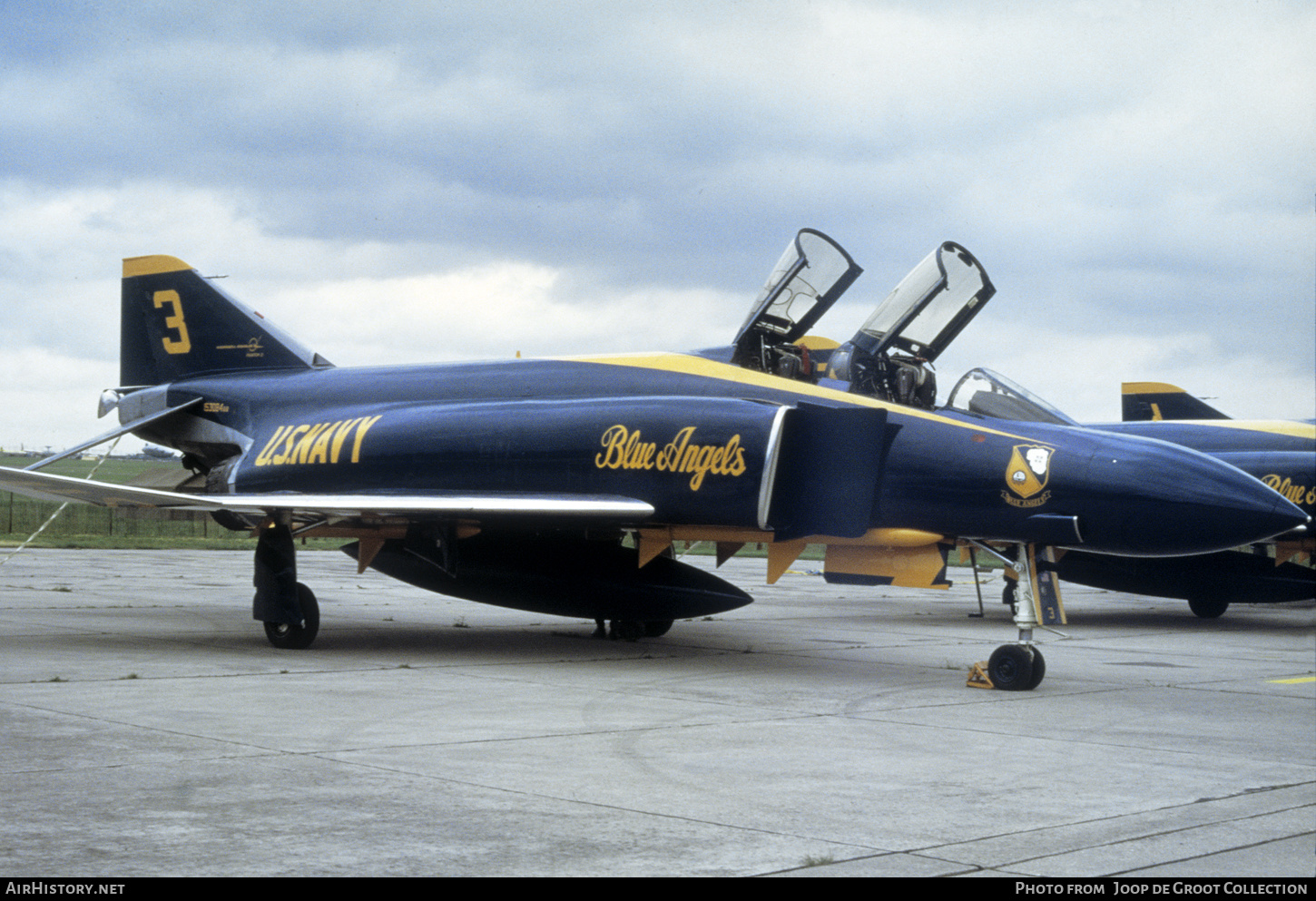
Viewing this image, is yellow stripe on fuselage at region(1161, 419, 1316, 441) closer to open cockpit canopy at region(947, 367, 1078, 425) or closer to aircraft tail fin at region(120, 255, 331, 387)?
open cockpit canopy at region(947, 367, 1078, 425)

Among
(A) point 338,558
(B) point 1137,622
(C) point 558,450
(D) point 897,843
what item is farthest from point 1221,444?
(A) point 338,558

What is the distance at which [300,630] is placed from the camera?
37.0ft

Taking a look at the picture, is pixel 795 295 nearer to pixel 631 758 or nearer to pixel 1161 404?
pixel 631 758

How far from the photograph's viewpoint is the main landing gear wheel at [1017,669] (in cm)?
923

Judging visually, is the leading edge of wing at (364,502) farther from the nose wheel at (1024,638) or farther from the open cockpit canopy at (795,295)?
the nose wheel at (1024,638)

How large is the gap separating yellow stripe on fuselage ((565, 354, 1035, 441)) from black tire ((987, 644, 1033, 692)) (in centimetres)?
156

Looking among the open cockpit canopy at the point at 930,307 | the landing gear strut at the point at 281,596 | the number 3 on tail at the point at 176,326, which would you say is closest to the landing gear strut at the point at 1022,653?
the open cockpit canopy at the point at 930,307

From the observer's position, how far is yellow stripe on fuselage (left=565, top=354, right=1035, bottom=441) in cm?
995


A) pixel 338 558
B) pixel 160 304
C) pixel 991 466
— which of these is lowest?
pixel 338 558

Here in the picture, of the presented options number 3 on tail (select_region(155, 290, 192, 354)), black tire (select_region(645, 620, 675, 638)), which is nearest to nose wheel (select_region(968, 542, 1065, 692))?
black tire (select_region(645, 620, 675, 638))

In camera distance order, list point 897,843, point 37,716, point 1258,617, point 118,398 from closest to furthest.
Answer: point 897,843
point 37,716
point 118,398
point 1258,617

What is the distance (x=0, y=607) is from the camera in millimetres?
14672
